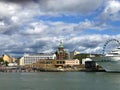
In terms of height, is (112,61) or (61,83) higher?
(112,61)

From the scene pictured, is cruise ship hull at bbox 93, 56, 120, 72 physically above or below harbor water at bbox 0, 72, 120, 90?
above

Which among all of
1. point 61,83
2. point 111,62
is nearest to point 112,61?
point 111,62

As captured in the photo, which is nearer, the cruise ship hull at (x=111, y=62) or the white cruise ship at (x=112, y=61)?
the cruise ship hull at (x=111, y=62)

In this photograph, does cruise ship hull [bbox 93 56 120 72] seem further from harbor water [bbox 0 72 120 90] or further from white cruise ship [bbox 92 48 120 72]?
harbor water [bbox 0 72 120 90]

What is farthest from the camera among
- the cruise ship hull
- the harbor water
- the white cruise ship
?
the white cruise ship

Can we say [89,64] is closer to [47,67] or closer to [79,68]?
[79,68]

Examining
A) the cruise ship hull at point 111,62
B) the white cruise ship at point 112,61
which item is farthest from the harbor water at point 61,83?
the white cruise ship at point 112,61

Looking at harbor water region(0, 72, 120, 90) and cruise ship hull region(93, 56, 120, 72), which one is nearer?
harbor water region(0, 72, 120, 90)

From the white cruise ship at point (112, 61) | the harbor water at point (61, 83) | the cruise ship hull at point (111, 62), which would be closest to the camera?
the harbor water at point (61, 83)

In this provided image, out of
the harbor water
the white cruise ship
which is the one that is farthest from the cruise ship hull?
the harbor water

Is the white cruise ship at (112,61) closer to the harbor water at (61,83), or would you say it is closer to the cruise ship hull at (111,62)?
the cruise ship hull at (111,62)

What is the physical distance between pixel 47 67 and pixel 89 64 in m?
21.0

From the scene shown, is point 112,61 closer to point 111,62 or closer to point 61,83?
point 111,62

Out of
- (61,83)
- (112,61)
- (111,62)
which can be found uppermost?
(112,61)
